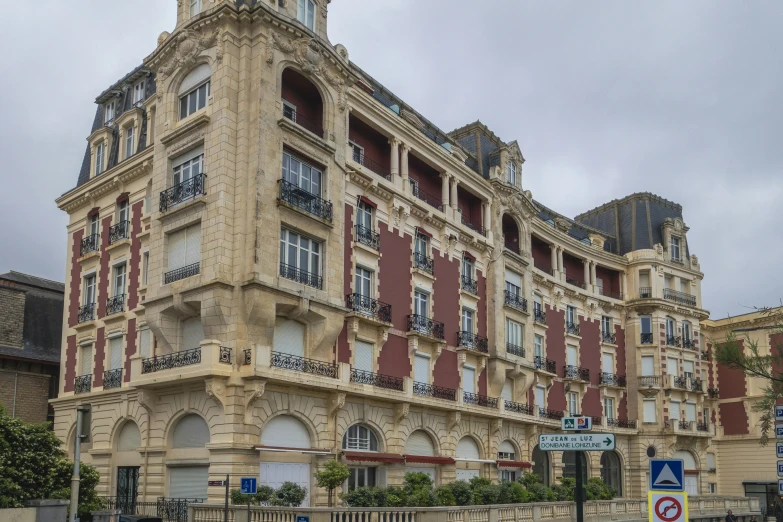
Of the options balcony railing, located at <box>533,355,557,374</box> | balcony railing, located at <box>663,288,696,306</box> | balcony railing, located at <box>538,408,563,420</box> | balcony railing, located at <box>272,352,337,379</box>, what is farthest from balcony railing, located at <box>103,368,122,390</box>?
balcony railing, located at <box>663,288,696,306</box>

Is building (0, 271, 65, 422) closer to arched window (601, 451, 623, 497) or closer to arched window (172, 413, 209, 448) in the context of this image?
arched window (172, 413, 209, 448)

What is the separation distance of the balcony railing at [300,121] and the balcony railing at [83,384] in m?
14.1

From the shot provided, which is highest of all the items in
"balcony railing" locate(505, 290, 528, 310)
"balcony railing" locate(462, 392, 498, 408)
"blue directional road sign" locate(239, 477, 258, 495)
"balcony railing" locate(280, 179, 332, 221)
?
"balcony railing" locate(280, 179, 332, 221)

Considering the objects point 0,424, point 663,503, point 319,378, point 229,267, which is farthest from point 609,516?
point 663,503

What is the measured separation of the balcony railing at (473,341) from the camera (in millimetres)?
37875

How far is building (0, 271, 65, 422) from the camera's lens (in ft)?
121

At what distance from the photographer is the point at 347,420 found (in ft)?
99.9

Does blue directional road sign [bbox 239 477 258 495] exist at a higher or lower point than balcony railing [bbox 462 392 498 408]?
lower

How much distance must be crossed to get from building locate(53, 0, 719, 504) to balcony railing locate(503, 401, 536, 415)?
0.70 ft

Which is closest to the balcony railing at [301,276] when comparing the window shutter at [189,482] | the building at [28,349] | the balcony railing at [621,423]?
the window shutter at [189,482]

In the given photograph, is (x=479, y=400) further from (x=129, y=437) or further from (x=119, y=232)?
(x=119, y=232)

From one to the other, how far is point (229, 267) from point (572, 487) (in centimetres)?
1888

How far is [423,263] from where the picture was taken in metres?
36.5

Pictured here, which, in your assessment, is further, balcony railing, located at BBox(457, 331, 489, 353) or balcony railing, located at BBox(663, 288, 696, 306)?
balcony railing, located at BBox(663, 288, 696, 306)
